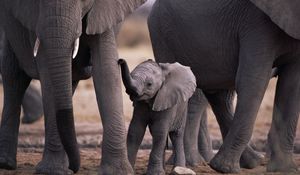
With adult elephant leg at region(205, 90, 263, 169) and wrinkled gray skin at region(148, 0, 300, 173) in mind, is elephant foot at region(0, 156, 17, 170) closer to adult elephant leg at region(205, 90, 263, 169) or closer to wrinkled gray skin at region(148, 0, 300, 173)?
wrinkled gray skin at region(148, 0, 300, 173)

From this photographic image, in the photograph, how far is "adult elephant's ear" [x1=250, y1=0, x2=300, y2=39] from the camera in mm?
8305

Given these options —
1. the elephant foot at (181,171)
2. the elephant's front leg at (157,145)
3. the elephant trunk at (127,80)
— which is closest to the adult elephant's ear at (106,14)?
the elephant trunk at (127,80)

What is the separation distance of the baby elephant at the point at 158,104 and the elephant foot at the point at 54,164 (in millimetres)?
432

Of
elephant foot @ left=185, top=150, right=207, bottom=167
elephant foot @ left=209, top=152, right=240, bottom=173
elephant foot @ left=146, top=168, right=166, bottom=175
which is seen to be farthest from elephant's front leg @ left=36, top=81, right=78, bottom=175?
elephant foot @ left=185, top=150, right=207, bottom=167

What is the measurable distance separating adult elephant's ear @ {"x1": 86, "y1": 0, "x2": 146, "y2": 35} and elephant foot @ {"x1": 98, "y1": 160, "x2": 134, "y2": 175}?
83 centimetres

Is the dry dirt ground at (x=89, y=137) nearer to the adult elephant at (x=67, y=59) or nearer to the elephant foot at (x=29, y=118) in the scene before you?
the elephant foot at (x=29, y=118)

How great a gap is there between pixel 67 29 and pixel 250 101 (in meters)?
1.71

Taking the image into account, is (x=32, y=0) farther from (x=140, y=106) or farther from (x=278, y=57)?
(x=278, y=57)

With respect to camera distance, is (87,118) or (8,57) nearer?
(8,57)

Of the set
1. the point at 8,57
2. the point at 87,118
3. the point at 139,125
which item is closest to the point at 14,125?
the point at 8,57

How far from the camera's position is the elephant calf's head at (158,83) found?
7.59 meters

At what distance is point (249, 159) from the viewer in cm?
894

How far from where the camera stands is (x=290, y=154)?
8711 mm

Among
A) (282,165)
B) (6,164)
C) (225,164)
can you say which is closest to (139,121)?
(225,164)
